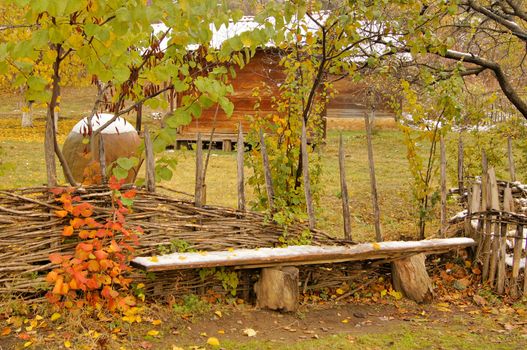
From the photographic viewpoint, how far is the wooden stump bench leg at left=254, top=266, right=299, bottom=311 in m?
4.91

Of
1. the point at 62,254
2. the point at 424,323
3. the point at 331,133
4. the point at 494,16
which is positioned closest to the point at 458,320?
the point at 424,323

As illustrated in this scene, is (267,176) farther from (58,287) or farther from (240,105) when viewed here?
(240,105)

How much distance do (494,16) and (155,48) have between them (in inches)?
196

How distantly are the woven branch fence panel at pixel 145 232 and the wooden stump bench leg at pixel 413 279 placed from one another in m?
0.64

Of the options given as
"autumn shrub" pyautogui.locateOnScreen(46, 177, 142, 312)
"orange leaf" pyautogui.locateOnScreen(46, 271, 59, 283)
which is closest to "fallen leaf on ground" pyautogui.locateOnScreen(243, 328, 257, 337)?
"autumn shrub" pyautogui.locateOnScreen(46, 177, 142, 312)

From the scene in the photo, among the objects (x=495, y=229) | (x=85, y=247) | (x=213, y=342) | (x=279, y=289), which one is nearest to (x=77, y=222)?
(x=85, y=247)

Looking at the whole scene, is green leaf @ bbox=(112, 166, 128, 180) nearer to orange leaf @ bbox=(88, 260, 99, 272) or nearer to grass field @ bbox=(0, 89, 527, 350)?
orange leaf @ bbox=(88, 260, 99, 272)

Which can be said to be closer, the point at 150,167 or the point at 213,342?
the point at 213,342

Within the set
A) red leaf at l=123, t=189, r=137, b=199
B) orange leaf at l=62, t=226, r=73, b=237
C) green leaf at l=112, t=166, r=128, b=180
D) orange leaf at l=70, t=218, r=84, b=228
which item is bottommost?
orange leaf at l=62, t=226, r=73, b=237

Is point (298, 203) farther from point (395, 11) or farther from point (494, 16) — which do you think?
point (395, 11)

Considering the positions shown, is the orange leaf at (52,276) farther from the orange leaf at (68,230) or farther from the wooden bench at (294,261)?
the wooden bench at (294,261)

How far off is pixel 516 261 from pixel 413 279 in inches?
36.2

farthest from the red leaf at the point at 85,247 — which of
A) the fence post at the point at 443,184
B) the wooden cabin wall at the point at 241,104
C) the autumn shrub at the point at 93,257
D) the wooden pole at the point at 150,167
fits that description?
the wooden cabin wall at the point at 241,104

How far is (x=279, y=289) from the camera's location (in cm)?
492
